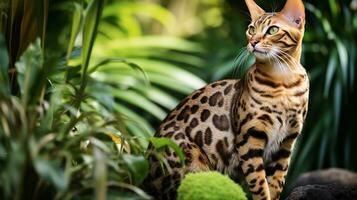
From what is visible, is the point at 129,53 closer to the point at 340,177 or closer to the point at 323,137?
the point at 323,137

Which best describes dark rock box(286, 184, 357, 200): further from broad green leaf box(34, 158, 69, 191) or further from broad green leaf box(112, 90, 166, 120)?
broad green leaf box(112, 90, 166, 120)

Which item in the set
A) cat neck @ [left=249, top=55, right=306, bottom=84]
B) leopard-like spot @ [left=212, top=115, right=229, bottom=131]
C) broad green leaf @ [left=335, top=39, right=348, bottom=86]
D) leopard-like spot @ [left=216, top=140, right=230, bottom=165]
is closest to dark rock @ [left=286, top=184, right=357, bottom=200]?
leopard-like spot @ [left=216, top=140, right=230, bottom=165]

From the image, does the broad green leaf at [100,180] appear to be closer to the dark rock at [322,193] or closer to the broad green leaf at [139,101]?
the dark rock at [322,193]

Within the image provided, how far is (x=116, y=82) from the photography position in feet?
22.1

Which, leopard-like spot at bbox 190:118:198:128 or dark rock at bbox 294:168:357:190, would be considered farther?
dark rock at bbox 294:168:357:190

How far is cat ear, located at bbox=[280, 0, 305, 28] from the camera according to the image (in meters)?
3.90

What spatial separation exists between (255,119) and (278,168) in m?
0.36

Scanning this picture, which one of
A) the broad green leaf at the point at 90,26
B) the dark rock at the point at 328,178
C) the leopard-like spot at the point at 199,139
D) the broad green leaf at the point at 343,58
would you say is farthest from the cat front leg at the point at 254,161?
the broad green leaf at the point at 343,58

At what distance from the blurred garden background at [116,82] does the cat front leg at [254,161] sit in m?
0.49

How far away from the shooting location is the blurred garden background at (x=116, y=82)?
10.3 feet

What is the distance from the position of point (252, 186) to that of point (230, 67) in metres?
3.66

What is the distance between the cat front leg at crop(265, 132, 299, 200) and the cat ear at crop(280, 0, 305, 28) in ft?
2.03

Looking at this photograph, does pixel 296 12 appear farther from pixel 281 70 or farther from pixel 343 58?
pixel 343 58

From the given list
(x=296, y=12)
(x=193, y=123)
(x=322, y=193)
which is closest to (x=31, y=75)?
(x=193, y=123)
